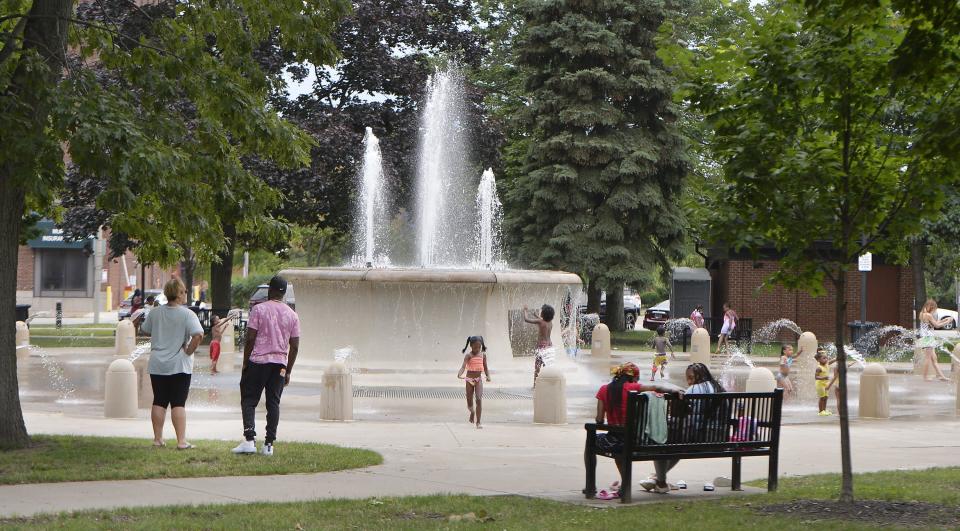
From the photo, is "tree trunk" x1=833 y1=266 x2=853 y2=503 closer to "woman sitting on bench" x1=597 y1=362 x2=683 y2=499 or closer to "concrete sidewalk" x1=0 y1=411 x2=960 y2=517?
"concrete sidewalk" x1=0 y1=411 x2=960 y2=517

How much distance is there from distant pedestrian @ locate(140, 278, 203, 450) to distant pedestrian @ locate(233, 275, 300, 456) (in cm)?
53

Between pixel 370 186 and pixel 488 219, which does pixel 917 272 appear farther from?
pixel 370 186

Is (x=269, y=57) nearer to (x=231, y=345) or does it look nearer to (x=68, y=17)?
(x=231, y=345)

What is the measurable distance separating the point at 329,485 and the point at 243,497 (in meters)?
0.92

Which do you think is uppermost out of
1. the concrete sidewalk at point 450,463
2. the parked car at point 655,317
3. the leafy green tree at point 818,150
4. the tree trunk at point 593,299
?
the leafy green tree at point 818,150

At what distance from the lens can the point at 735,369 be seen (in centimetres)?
2659

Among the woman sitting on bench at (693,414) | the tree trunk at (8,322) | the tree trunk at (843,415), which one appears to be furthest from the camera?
the tree trunk at (8,322)

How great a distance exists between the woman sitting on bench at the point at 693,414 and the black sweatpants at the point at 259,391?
3568 millimetres

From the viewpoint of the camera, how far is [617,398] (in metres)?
9.78

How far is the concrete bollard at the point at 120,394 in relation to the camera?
49.9 feet

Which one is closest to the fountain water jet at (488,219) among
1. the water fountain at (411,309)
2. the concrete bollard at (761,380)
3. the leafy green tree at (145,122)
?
the water fountain at (411,309)

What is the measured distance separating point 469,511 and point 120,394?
7.94 m

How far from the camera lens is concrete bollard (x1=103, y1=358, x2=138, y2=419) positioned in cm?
1522

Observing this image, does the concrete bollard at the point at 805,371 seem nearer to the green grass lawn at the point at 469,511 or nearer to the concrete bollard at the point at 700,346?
the concrete bollard at the point at 700,346
